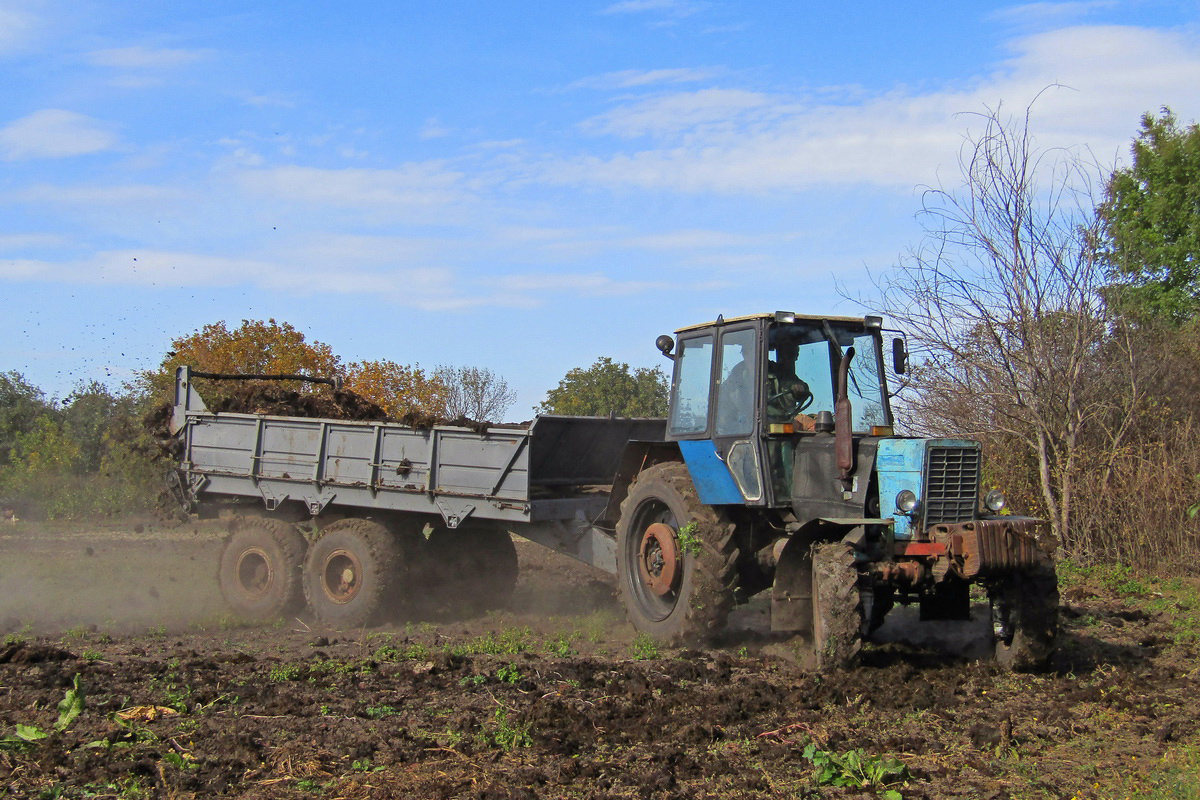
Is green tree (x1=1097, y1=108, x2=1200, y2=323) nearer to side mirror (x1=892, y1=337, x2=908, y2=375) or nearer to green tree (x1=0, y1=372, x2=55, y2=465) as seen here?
side mirror (x1=892, y1=337, x2=908, y2=375)

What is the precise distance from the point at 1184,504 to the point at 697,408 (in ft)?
22.1

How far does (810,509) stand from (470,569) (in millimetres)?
4063

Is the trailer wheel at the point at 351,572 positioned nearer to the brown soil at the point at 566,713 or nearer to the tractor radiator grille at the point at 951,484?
the brown soil at the point at 566,713

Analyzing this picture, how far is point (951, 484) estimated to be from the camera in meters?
6.92

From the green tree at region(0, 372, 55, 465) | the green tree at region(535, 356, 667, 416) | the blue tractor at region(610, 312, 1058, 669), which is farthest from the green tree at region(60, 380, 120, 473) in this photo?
the blue tractor at region(610, 312, 1058, 669)

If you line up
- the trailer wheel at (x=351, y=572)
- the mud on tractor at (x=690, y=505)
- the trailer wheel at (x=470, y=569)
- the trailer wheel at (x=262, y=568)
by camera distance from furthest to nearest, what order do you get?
the trailer wheel at (x=262, y=568) < the trailer wheel at (x=470, y=569) < the trailer wheel at (x=351, y=572) < the mud on tractor at (x=690, y=505)

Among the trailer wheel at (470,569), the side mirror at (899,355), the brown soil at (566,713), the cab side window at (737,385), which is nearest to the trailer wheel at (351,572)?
the brown soil at (566,713)

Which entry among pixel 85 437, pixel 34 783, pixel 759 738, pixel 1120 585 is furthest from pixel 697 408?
pixel 85 437

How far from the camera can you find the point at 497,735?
5.37 m

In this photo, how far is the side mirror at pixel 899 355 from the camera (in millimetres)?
7598

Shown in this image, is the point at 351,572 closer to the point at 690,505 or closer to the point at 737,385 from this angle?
the point at 690,505

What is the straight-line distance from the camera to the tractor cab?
752 cm

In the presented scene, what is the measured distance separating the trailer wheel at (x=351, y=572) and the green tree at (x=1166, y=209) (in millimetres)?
16738

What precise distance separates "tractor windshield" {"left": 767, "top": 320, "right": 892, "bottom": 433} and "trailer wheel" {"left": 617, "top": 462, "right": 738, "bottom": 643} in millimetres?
985
